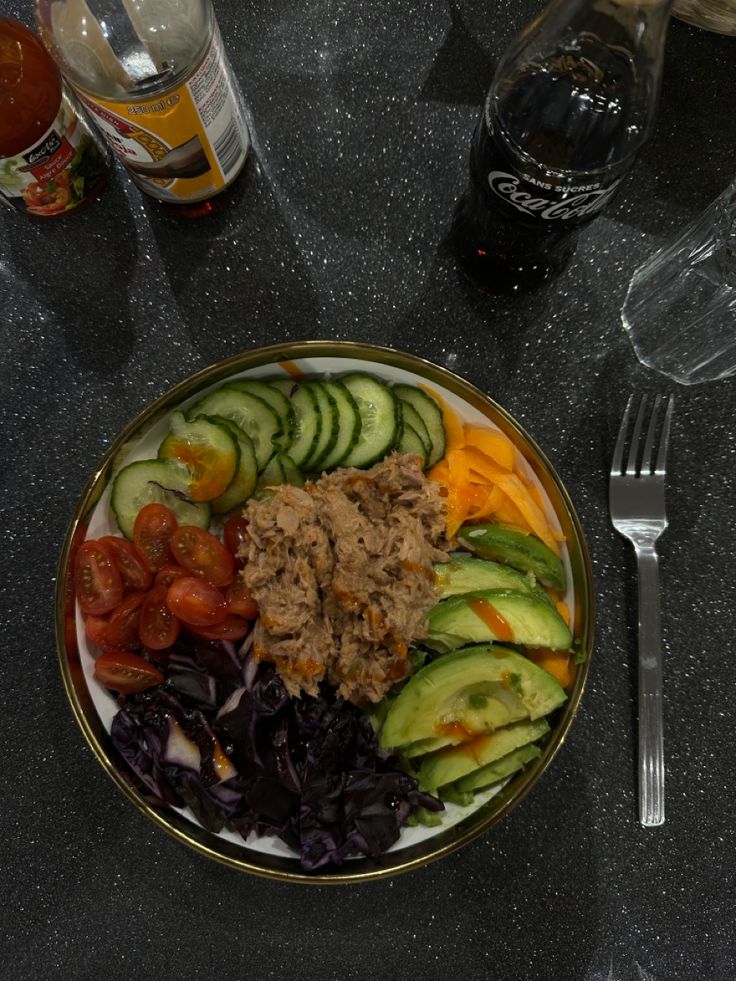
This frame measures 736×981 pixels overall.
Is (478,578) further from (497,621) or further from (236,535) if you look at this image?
(236,535)

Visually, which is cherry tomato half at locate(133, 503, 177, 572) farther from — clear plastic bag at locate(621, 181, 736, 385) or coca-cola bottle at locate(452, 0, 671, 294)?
clear plastic bag at locate(621, 181, 736, 385)

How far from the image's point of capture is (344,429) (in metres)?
1.43

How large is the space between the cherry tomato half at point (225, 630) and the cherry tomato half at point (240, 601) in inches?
0.6

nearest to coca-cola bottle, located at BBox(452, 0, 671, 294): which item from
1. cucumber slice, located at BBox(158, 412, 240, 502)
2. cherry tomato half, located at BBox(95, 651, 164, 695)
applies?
cucumber slice, located at BBox(158, 412, 240, 502)

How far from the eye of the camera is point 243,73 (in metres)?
1.73

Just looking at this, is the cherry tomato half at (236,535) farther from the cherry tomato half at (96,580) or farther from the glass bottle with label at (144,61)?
the glass bottle with label at (144,61)

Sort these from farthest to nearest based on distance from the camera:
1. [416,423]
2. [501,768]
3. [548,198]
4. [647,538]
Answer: [647,538], [416,423], [501,768], [548,198]

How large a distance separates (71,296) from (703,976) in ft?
7.03

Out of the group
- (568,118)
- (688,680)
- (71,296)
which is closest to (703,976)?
(688,680)

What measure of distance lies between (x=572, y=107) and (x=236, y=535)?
1.04 meters

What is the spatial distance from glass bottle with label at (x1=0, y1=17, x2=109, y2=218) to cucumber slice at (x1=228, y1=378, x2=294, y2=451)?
607 millimetres

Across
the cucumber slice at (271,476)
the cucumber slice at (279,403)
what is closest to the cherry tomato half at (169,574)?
the cucumber slice at (271,476)

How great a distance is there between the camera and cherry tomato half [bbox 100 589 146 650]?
4.52 feet

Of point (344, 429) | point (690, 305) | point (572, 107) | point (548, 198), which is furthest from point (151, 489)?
point (690, 305)
